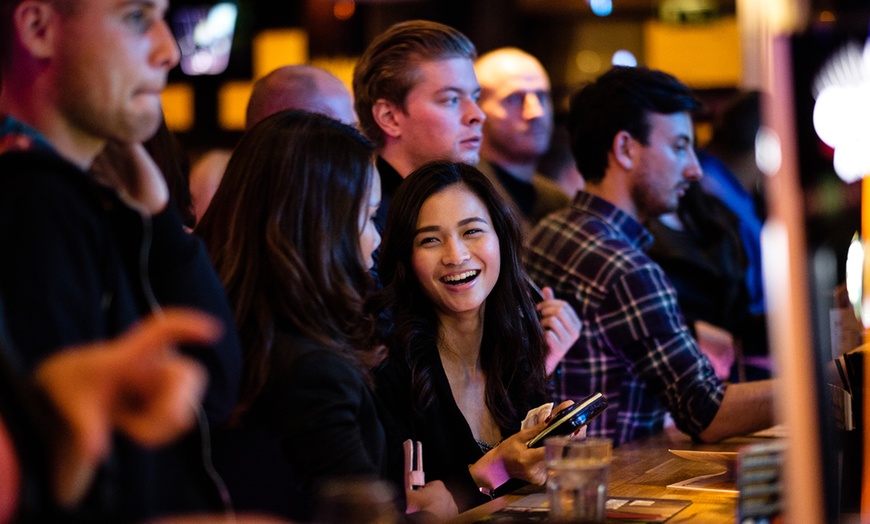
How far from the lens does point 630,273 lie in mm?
3086

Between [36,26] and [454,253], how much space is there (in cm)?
128

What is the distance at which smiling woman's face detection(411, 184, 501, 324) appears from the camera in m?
2.63

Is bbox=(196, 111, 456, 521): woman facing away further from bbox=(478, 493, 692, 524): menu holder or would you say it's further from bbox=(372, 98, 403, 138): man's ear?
bbox=(372, 98, 403, 138): man's ear

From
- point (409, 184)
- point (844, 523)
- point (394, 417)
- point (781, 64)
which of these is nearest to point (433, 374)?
point (394, 417)

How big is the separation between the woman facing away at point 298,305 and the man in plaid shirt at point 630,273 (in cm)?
107

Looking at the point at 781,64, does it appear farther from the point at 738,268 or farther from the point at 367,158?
the point at 738,268

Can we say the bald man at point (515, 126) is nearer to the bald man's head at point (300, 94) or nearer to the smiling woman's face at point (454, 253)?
the bald man's head at point (300, 94)

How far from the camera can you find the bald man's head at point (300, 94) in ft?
10.9

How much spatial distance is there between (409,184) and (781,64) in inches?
55.5

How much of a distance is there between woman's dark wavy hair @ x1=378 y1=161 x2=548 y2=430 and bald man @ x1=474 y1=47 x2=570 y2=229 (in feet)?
5.38

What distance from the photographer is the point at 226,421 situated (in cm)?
184

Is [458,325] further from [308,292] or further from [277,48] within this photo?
[277,48]

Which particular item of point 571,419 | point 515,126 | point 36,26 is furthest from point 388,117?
point 36,26

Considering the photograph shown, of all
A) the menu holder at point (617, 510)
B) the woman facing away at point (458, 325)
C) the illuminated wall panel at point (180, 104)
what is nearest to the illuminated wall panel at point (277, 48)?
the illuminated wall panel at point (180, 104)
